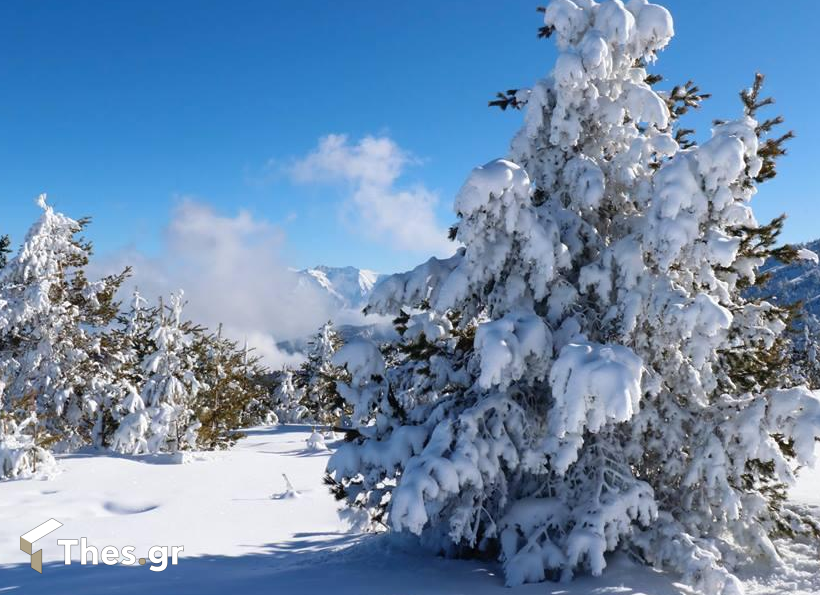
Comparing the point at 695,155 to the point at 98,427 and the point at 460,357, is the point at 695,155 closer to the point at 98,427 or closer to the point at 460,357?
the point at 460,357

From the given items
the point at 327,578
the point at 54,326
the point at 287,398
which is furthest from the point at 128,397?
the point at 287,398

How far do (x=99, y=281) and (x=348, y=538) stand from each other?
14311 millimetres

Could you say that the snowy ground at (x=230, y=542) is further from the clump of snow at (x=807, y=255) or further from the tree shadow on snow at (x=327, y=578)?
the clump of snow at (x=807, y=255)

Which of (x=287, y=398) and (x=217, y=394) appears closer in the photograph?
(x=217, y=394)

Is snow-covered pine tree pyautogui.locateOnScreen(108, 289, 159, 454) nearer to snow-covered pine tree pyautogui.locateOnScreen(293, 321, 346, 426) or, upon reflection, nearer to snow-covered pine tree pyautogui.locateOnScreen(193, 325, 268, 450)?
snow-covered pine tree pyautogui.locateOnScreen(193, 325, 268, 450)

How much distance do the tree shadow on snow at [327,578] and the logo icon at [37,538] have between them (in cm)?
15

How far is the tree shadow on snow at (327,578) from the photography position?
6.50 metres

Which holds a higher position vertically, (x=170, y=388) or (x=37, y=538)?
(x=170, y=388)

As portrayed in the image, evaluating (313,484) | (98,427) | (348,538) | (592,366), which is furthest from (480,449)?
(98,427)

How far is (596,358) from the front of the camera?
19.8 feet

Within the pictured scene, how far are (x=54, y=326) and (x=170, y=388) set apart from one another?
4292 millimetres

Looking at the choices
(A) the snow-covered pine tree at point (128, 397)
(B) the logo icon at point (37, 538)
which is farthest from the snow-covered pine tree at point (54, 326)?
(B) the logo icon at point (37, 538)

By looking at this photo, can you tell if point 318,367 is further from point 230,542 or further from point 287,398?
point 230,542

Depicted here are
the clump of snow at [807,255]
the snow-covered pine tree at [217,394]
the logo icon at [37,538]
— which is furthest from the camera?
the snow-covered pine tree at [217,394]
